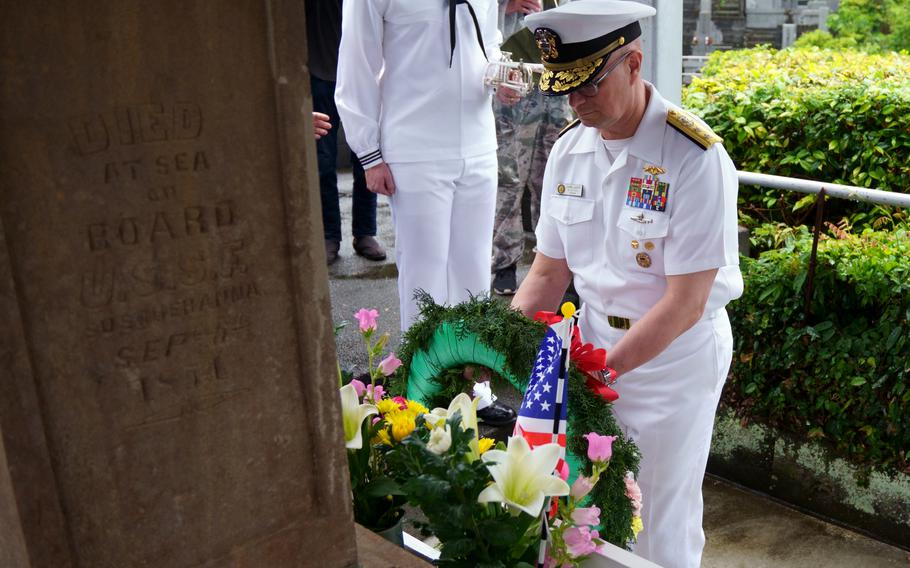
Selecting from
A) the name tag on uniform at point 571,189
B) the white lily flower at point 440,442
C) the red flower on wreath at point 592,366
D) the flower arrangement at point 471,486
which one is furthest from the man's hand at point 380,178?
the white lily flower at point 440,442

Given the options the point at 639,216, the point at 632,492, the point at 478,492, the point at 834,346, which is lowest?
the point at 834,346

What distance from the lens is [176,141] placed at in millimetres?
1509

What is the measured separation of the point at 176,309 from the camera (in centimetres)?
156

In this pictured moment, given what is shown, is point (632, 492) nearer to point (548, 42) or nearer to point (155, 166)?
point (548, 42)

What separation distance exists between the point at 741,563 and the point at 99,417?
3.09m

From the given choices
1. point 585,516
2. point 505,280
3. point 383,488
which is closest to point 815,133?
point 505,280

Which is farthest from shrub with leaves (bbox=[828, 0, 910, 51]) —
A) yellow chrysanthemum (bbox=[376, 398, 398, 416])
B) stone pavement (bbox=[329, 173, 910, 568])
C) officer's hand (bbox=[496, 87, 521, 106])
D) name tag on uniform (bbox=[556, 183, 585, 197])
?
yellow chrysanthemum (bbox=[376, 398, 398, 416])

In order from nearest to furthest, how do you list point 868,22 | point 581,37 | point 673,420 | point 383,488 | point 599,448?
point 599,448 → point 383,488 → point 581,37 → point 673,420 → point 868,22

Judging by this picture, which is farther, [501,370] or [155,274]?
[501,370]

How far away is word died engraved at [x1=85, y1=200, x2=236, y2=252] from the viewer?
1.47 m

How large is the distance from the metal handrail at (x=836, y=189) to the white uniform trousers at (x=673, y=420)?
1379 millimetres

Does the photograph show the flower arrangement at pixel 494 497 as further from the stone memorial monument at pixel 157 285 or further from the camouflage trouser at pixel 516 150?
the camouflage trouser at pixel 516 150

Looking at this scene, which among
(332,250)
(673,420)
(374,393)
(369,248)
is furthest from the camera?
(369,248)

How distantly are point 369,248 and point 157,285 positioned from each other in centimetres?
505
